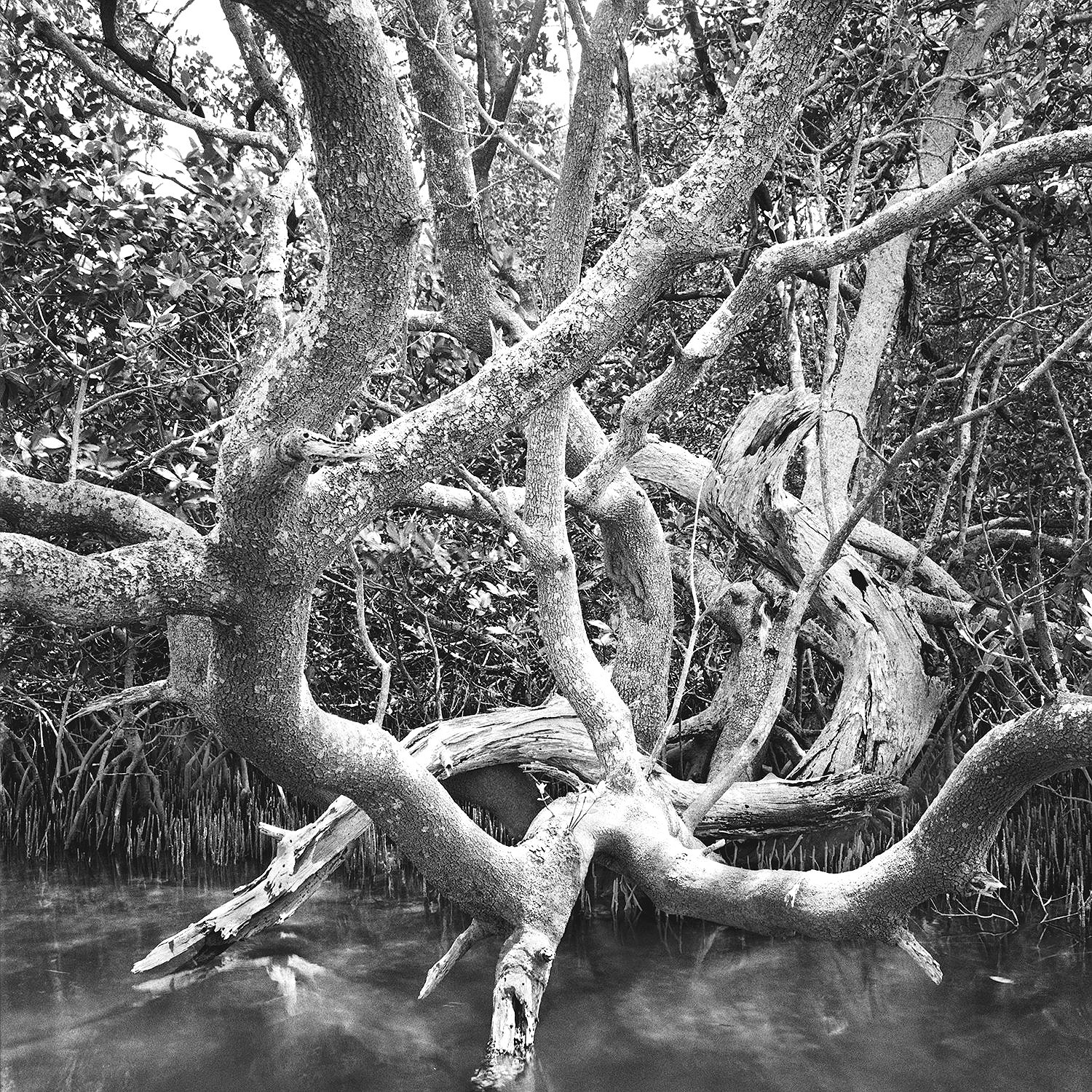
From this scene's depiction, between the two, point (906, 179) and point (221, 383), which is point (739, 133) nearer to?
point (221, 383)

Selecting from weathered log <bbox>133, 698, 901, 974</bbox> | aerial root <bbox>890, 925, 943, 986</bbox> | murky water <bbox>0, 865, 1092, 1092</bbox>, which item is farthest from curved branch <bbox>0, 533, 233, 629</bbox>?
aerial root <bbox>890, 925, 943, 986</bbox>

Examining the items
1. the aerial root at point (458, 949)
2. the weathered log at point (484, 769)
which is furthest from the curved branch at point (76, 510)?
the aerial root at point (458, 949)

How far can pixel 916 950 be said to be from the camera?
11.4 ft

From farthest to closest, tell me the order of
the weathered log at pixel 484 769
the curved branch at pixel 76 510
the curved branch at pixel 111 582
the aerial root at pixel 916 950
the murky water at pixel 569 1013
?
the weathered log at pixel 484 769 < the murky water at pixel 569 1013 < the aerial root at pixel 916 950 < the curved branch at pixel 76 510 < the curved branch at pixel 111 582

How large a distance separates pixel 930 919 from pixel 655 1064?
233 cm

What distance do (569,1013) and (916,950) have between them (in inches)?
64.5

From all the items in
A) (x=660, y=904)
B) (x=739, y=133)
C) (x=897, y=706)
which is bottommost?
(x=660, y=904)

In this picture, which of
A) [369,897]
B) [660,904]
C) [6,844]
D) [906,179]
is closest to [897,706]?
[660,904]

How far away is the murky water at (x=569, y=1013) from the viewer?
383 cm

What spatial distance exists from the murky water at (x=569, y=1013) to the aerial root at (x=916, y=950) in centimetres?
56

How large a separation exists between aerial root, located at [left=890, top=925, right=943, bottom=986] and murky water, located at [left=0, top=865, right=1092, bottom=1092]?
56cm

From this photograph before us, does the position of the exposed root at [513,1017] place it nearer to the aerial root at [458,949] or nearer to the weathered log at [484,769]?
the aerial root at [458,949]

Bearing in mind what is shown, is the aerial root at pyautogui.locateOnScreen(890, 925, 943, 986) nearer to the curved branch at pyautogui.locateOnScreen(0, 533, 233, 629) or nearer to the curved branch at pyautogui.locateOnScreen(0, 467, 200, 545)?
the curved branch at pyautogui.locateOnScreen(0, 533, 233, 629)

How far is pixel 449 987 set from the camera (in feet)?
15.4
